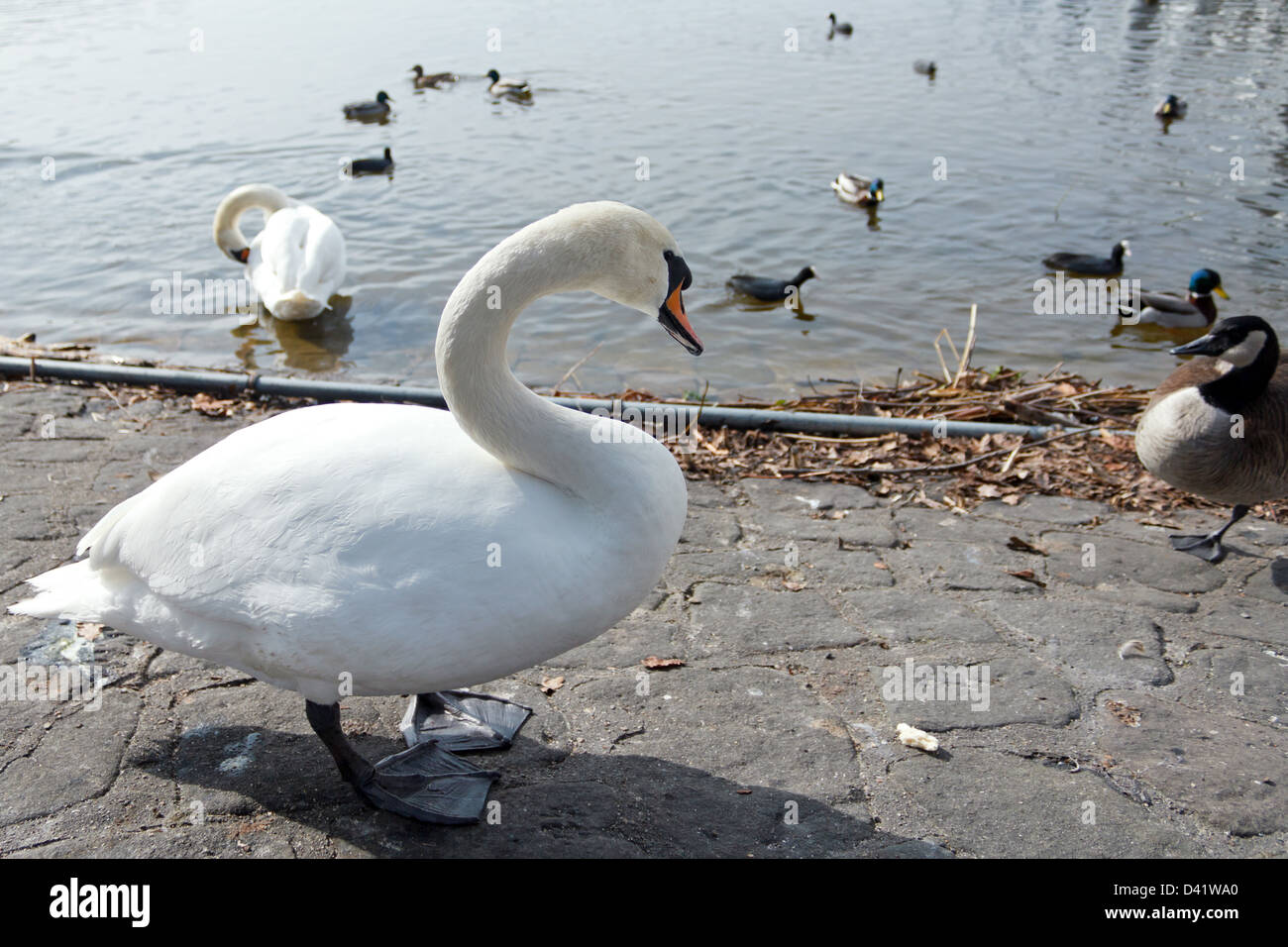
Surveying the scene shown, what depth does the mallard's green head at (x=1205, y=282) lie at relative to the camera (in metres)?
9.62

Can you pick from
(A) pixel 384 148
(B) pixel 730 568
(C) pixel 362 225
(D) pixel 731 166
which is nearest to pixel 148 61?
(A) pixel 384 148

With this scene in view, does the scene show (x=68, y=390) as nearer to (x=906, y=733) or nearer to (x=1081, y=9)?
(x=906, y=733)

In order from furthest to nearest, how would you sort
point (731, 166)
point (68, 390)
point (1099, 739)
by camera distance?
point (731, 166)
point (68, 390)
point (1099, 739)

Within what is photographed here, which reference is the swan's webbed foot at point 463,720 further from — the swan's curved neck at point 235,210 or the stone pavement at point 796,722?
the swan's curved neck at point 235,210

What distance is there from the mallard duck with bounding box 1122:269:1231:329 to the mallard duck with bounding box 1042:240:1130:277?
0.80m

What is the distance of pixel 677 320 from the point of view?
281 centimetres

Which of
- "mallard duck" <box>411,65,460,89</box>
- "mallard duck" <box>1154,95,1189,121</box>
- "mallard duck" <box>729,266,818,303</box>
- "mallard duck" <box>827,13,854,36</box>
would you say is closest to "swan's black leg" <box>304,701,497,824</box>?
"mallard duck" <box>729,266,818,303</box>

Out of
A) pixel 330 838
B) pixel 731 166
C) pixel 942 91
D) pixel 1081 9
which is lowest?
pixel 330 838

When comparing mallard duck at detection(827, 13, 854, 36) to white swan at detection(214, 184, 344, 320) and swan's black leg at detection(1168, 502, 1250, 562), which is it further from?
swan's black leg at detection(1168, 502, 1250, 562)

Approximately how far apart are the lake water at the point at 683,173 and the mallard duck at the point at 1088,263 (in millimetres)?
224

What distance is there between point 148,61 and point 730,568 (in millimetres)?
21154

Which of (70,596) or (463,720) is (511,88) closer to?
(463,720)

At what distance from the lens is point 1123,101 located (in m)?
17.5

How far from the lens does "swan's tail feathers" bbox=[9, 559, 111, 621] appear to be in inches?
116
